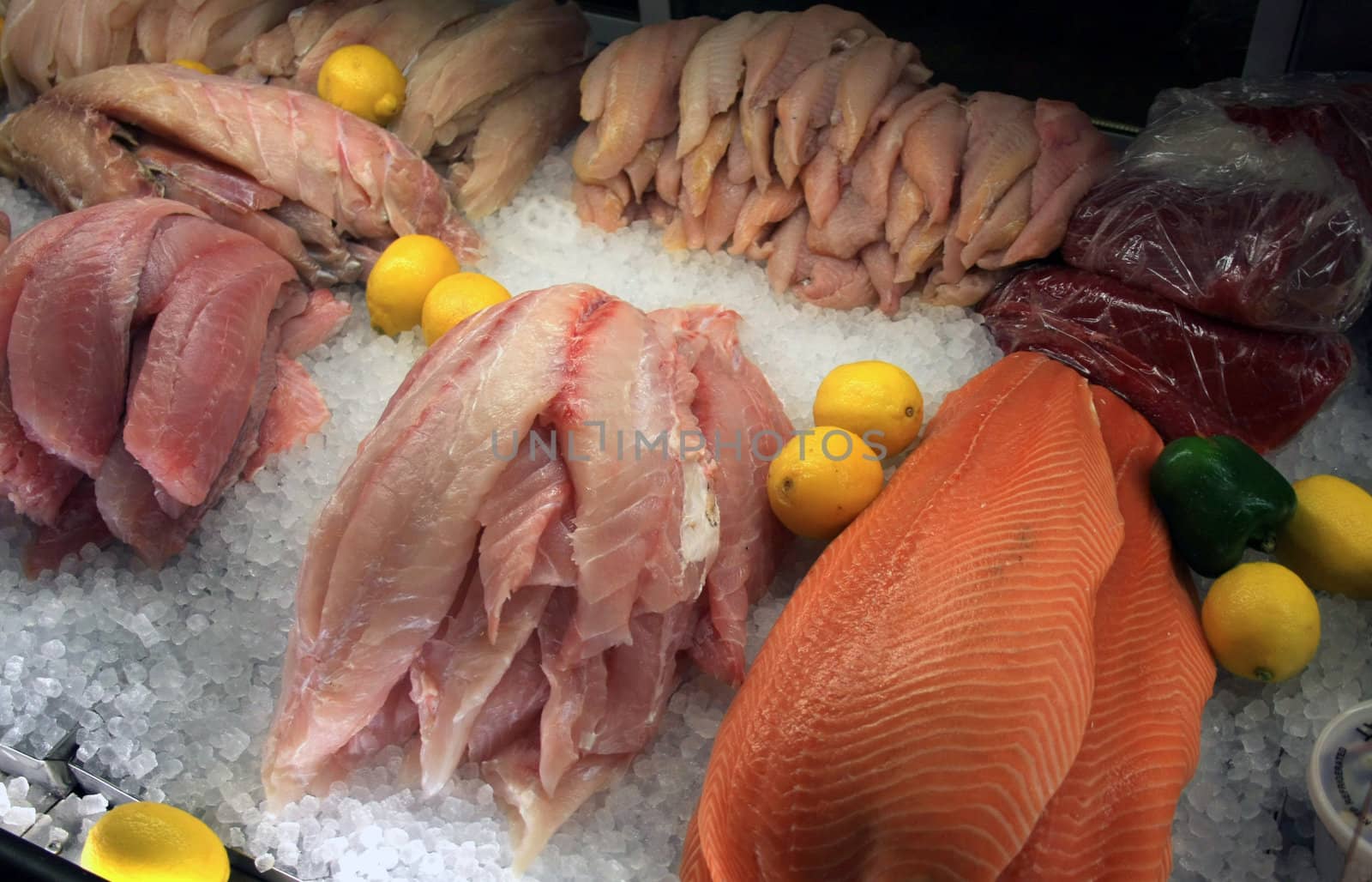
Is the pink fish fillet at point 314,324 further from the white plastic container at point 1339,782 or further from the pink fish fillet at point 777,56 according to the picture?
the white plastic container at point 1339,782

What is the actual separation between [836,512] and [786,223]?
0.76 metres

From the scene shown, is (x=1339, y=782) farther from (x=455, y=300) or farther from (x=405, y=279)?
(x=405, y=279)

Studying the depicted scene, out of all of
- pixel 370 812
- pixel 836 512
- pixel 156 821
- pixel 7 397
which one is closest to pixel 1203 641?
pixel 836 512

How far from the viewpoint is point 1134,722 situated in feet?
4.22

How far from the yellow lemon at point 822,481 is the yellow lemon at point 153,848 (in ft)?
2.92

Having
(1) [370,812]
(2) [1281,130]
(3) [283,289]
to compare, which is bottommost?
(1) [370,812]

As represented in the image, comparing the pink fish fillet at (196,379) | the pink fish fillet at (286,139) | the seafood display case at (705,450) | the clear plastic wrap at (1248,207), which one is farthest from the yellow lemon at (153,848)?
the clear plastic wrap at (1248,207)

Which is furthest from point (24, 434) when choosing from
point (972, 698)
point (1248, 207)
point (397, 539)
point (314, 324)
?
point (1248, 207)

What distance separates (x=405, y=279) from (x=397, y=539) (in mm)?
767

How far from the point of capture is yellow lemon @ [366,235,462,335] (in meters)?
2.04

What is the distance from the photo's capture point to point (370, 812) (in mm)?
1494

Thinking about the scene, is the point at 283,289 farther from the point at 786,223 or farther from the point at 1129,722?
the point at 1129,722

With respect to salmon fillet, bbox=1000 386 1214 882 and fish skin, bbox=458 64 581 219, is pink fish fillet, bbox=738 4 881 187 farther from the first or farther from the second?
salmon fillet, bbox=1000 386 1214 882

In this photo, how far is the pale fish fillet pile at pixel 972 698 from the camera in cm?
113
